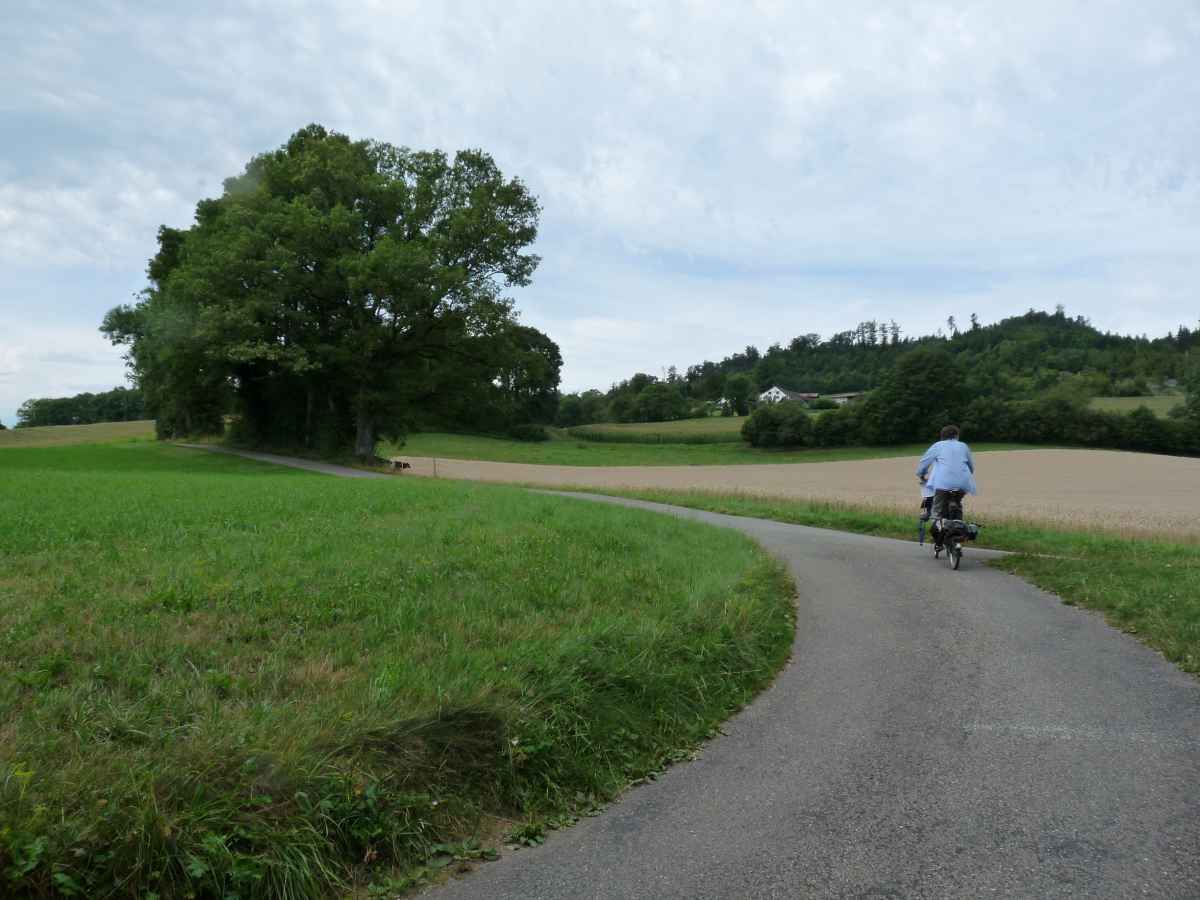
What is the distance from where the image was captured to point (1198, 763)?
172 inches

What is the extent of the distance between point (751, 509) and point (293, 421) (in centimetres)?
3163

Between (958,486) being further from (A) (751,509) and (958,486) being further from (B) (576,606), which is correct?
(A) (751,509)

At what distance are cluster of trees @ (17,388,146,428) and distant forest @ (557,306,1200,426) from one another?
64.1 metres

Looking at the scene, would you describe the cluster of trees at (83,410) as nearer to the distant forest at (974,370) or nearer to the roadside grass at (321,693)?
the distant forest at (974,370)

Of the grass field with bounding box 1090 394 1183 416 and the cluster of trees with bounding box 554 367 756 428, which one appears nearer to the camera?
the grass field with bounding box 1090 394 1183 416

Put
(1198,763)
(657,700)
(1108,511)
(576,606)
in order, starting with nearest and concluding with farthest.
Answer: (1198,763) < (657,700) < (576,606) < (1108,511)

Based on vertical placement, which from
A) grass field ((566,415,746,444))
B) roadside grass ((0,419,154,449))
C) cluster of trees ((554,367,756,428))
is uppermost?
cluster of trees ((554,367,756,428))

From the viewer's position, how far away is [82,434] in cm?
7381

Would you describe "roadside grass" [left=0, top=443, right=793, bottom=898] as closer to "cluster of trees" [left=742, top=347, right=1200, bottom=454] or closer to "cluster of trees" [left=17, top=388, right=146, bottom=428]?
"cluster of trees" [left=742, top=347, right=1200, bottom=454]

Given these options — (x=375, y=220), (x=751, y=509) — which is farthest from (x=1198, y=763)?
Result: (x=375, y=220)

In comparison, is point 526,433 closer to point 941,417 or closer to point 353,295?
point 941,417

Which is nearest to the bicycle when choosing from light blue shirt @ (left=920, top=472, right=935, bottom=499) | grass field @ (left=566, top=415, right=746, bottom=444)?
light blue shirt @ (left=920, top=472, right=935, bottom=499)

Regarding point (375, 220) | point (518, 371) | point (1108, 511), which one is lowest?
point (1108, 511)

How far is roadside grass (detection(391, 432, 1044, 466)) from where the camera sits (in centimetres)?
6306
